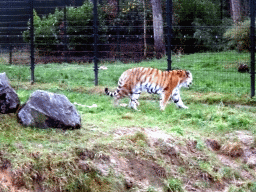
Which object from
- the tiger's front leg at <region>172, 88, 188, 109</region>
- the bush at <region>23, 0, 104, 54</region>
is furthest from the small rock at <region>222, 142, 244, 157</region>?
the bush at <region>23, 0, 104, 54</region>

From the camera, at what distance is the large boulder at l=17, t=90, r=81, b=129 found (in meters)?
7.29

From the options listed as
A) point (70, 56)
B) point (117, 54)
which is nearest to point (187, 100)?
point (117, 54)

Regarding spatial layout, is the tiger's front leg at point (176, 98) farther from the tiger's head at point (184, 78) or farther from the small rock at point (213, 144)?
the small rock at point (213, 144)

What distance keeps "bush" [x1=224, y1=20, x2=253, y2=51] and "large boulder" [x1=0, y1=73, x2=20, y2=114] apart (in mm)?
9391

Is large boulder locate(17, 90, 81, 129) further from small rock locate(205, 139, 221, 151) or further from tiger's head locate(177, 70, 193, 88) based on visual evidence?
tiger's head locate(177, 70, 193, 88)

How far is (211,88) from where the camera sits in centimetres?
1327

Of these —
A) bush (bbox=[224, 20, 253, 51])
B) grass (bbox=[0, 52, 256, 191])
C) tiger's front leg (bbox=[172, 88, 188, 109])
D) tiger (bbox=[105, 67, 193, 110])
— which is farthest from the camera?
bush (bbox=[224, 20, 253, 51])

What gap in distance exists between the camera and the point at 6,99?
24.3ft

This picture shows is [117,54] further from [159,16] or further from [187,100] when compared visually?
A: [187,100]

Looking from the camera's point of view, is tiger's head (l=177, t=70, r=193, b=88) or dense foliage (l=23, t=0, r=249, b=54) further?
dense foliage (l=23, t=0, r=249, b=54)

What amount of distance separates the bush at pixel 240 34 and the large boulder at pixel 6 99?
939 centimetres

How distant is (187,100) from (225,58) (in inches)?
141

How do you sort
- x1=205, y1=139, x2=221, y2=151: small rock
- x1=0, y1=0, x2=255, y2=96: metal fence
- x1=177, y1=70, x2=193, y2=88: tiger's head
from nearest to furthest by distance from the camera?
x1=205, y1=139, x2=221, y2=151: small rock < x1=177, y1=70, x2=193, y2=88: tiger's head < x1=0, y1=0, x2=255, y2=96: metal fence

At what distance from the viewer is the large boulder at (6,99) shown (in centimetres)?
737
